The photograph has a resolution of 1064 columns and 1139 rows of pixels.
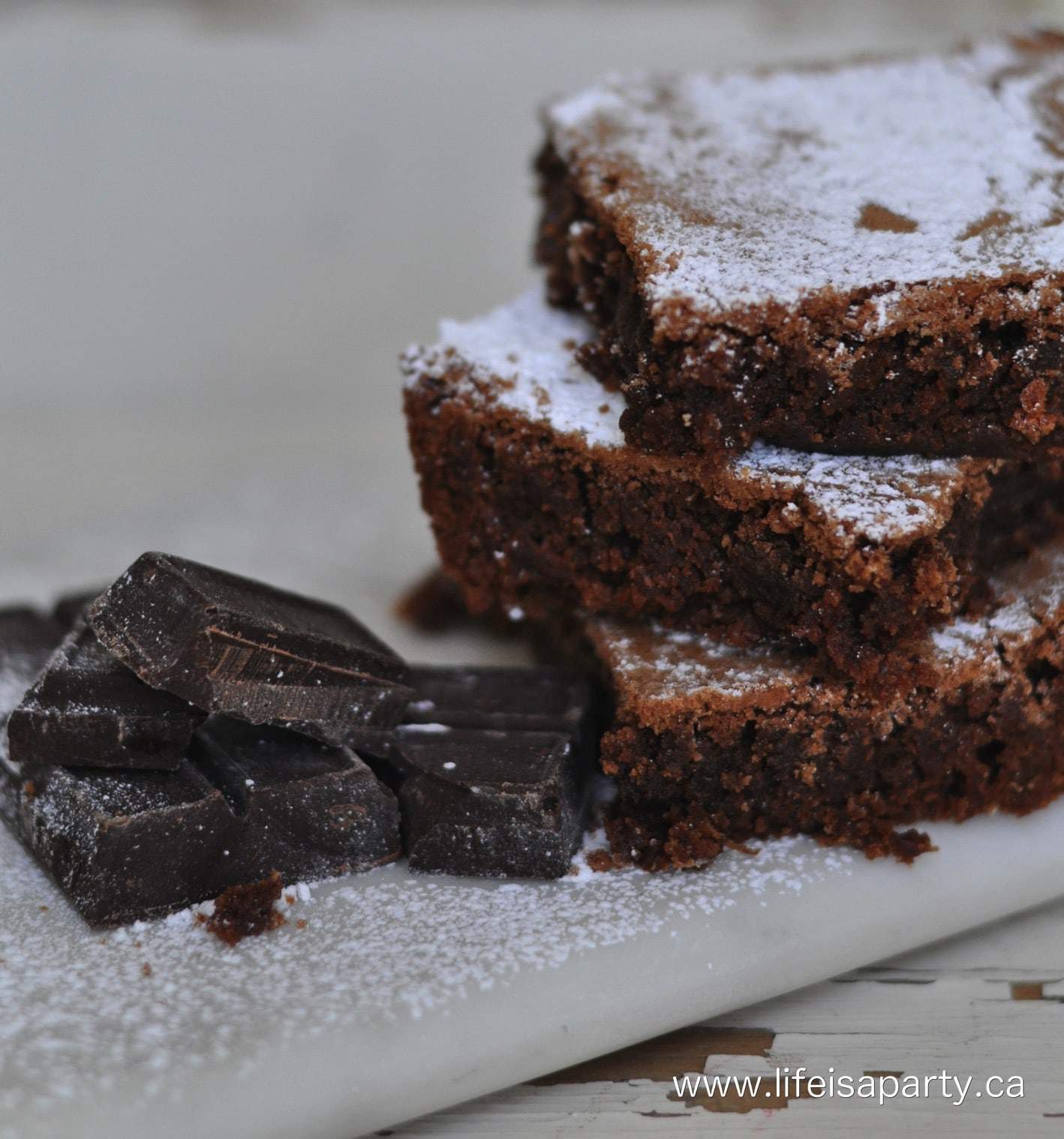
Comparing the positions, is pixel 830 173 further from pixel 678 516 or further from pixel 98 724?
pixel 98 724

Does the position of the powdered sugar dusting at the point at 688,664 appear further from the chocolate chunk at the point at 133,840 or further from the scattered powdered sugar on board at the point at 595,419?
the chocolate chunk at the point at 133,840

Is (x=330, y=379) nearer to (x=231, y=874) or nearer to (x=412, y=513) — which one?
(x=412, y=513)

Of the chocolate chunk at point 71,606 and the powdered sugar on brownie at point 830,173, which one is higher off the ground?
the powdered sugar on brownie at point 830,173

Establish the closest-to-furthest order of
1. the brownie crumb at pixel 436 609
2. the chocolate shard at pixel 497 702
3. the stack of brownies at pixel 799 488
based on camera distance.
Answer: the stack of brownies at pixel 799 488, the chocolate shard at pixel 497 702, the brownie crumb at pixel 436 609

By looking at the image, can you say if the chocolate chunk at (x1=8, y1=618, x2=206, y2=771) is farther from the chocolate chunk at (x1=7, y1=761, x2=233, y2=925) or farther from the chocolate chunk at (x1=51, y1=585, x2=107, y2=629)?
the chocolate chunk at (x1=51, y1=585, x2=107, y2=629)

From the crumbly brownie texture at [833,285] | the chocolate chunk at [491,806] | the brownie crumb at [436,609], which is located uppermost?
the crumbly brownie texture at [833,285]

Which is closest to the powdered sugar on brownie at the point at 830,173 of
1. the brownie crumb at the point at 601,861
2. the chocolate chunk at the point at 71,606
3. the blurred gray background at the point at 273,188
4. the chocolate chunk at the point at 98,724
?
the brownie crumb at the point at 601,861

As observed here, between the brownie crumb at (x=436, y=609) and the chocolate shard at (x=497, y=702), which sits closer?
the chocolate shard at (x=497, y=702)

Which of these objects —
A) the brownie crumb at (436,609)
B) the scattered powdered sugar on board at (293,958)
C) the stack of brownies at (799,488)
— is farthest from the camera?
the brownie crumb at (436,609)
